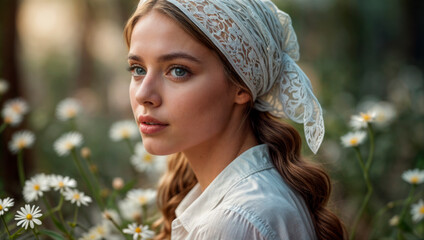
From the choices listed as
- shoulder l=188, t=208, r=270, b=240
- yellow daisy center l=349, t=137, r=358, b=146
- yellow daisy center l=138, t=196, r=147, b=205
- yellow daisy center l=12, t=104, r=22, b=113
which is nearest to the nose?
shoulder l=188, t=208, r=270, b=240

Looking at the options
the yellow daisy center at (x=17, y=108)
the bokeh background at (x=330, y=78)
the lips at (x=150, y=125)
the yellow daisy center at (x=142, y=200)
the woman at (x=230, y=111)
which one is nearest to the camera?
the woman at (x=230, y=111)

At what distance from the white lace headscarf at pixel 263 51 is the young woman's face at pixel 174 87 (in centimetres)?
8

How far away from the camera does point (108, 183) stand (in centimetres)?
300

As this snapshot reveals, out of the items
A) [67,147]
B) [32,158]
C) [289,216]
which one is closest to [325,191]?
[289,216]

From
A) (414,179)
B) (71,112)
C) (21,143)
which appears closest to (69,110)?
(71,112)

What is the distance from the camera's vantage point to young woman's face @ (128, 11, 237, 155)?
1613 mm

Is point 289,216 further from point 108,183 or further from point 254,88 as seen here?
point 108,183

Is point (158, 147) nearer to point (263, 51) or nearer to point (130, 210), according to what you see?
point (263, 51)

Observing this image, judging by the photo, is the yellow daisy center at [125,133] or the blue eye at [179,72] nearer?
the blue eye at [179,72]

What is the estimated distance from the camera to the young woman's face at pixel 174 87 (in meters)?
1.61

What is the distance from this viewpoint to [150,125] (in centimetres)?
167

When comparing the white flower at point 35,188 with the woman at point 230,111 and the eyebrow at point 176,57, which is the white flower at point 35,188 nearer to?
the woman at point 230,111

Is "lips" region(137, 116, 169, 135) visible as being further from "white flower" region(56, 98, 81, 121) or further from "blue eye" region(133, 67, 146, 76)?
"white flower" region(56, 98, 81, 121)

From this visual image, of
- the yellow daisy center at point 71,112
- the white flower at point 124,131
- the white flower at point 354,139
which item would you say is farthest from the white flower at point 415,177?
the yellow daisy center at point 71,112
